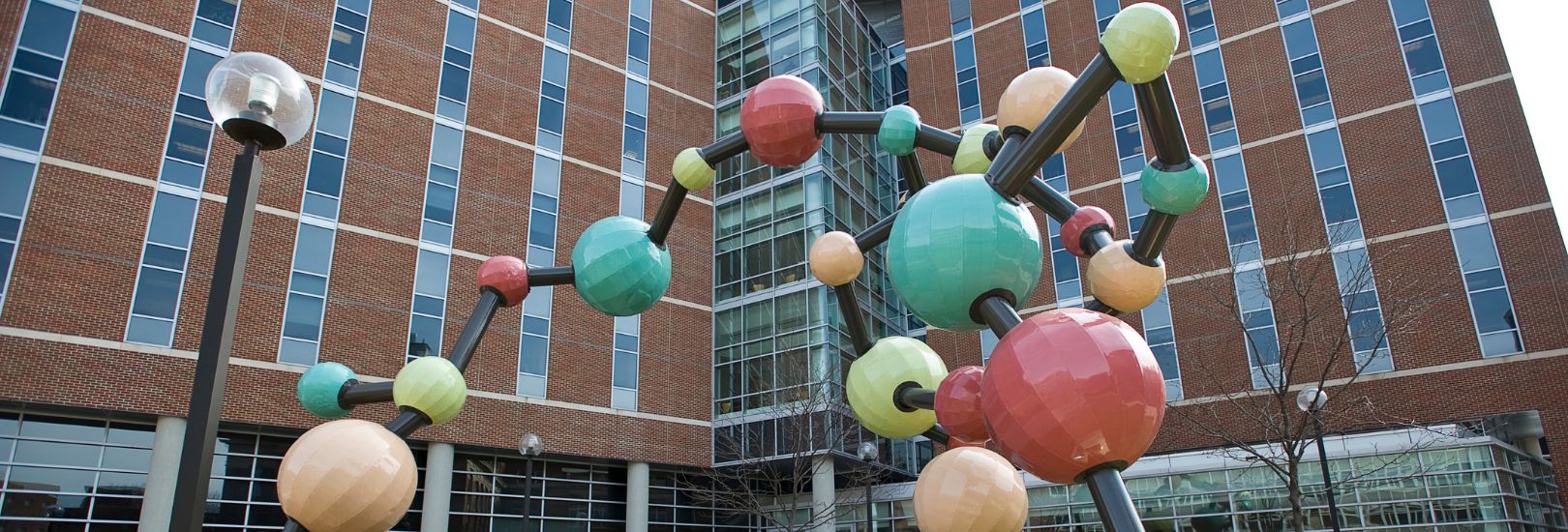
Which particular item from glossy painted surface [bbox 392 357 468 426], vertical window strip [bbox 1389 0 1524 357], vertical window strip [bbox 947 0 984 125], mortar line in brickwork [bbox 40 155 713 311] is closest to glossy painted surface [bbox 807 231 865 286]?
glossy painted surface [bbox 392 357 468 426]

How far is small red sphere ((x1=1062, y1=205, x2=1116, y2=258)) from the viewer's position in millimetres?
5008

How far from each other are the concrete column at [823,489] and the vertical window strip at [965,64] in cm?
1219

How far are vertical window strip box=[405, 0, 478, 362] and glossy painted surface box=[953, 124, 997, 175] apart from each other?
2007 cm

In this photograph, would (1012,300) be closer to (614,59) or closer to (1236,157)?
(1236,157)

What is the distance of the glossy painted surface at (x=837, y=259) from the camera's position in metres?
6.12

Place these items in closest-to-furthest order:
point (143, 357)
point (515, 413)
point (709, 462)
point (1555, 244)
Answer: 1. point (143, 357)
2. point (1555, 244)
3. point (515, 413)
4. point (709, 462)

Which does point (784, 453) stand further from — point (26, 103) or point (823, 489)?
point (26, 103)

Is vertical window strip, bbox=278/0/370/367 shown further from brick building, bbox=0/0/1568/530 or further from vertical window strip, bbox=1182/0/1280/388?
vertical window strip, bbox=1182/0/1280/388

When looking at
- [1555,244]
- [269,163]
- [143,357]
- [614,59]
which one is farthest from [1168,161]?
[614,59]

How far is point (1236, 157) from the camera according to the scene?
27578 millimetres

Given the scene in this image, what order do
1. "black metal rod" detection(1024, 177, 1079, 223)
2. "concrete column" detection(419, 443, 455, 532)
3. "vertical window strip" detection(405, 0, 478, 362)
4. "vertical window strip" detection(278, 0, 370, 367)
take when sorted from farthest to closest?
"vertical window strip" detection(405, 0, 478, 362) < "concrete column" detection(419, 443, 455, 532) < "vertical window strip" detection(278, 0, 370, 367) < "black metal rod" detection(1024, 177, 1079, 223)

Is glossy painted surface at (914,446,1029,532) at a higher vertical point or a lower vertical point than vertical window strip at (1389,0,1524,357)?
lower

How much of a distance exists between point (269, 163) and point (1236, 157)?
24.8 m

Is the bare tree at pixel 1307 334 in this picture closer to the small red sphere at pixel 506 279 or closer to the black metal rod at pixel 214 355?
the small red sphere at pixel 506 279
